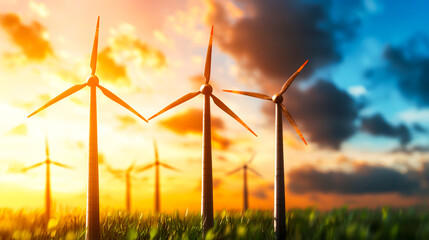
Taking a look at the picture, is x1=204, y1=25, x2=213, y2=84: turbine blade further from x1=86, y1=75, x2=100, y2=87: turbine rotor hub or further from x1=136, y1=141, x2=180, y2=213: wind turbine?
x1=136, y1=141, x2=180, y2=213: wind turbine

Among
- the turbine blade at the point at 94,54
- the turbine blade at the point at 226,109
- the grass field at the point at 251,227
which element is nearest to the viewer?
the grass field at the point at 251,227

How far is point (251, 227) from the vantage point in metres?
34.9

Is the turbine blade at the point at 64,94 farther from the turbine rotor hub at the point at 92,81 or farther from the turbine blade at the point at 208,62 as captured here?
the turbine blade at the point at 208,62

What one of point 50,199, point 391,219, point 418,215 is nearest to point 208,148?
point 391,219

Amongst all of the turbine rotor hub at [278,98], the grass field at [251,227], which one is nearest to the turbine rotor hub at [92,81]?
the grass field at [251,227]

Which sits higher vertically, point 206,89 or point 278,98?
point 206,89

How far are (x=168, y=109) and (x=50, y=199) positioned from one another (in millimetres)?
31063

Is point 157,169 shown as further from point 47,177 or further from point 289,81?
point 289,81

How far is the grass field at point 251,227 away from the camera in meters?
33.2

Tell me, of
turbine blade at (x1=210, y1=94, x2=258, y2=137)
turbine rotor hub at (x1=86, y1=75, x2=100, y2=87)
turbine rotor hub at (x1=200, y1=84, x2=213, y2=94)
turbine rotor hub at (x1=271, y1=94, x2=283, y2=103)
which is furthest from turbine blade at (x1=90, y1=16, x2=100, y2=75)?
turbine rotor hub at (x1=271, y1=94, x2=283, y2=103)

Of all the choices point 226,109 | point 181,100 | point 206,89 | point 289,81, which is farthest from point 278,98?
point 181,100

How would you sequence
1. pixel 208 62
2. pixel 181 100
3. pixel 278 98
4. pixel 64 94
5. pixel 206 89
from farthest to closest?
pixel 208 62, pixel 181 100, pixel 278 98, pixel 206 89, pixel 64 94

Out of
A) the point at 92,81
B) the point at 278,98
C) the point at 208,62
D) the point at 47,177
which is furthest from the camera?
the point at 47,177

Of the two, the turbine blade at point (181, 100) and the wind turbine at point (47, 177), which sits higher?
the turbine blade at point (181, 100)
